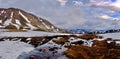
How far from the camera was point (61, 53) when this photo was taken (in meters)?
31.8

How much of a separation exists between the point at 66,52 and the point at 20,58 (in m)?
5.79

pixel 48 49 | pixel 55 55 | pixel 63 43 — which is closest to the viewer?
pixel 55 55

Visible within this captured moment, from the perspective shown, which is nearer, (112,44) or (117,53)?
(117,53)

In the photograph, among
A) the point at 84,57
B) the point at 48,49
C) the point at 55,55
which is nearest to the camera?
the point at 84,57

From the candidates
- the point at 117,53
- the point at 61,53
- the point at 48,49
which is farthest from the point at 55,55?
the point at 117,53

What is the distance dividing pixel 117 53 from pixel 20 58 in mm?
11949

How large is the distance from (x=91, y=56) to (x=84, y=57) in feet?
3.96

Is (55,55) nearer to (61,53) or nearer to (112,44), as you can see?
(61,53)

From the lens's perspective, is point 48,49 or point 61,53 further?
point 48,49

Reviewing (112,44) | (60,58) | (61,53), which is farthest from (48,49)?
(112,44)

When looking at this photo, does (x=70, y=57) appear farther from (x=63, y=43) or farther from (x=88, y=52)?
(x=63, y=43)

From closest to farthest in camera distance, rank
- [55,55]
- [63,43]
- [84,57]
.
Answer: [84,57]
[55,55]
[63,43]

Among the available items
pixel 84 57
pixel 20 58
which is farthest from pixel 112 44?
pixel 20 58

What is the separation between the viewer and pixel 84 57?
29188 mm
